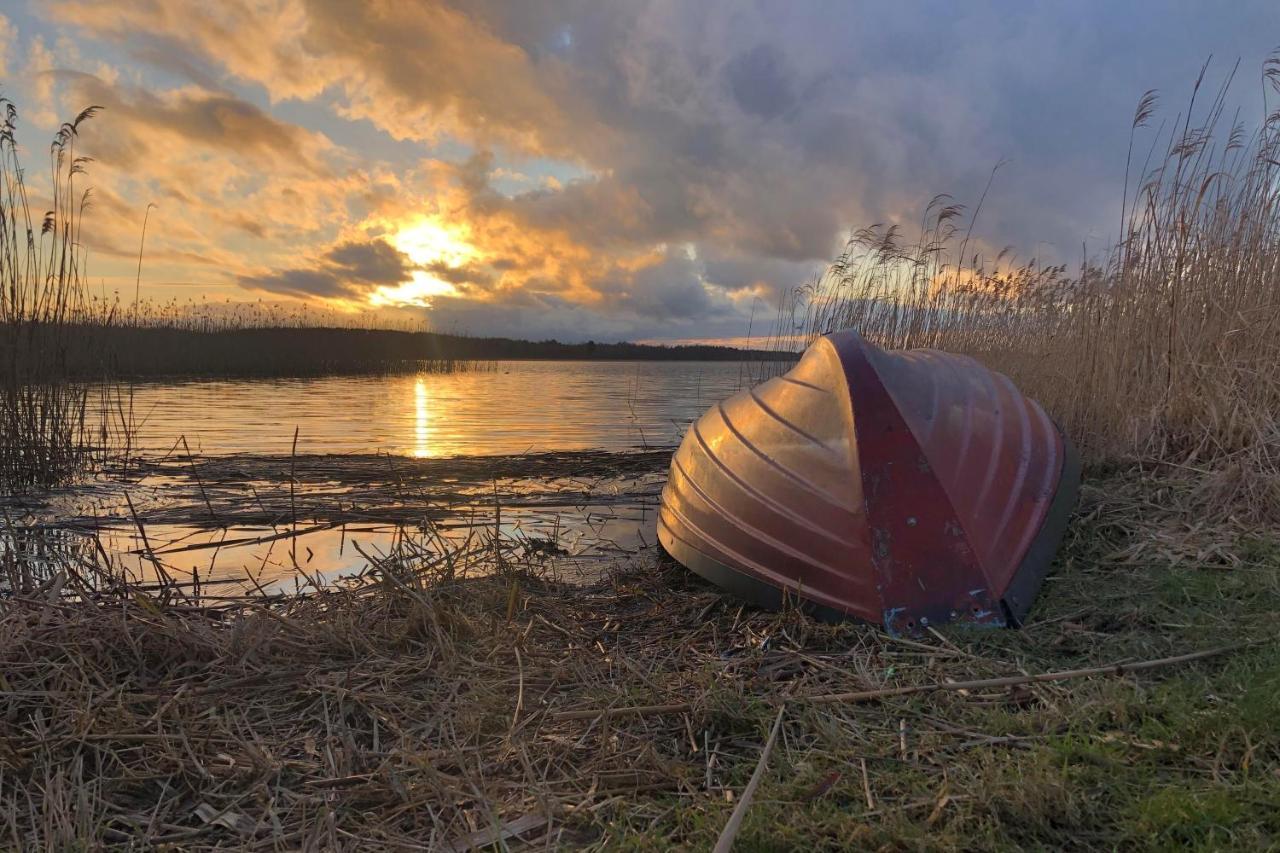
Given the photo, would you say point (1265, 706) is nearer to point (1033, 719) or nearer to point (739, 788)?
point (1033, 719)

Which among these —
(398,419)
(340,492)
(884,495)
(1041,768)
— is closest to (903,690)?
(1041,768)

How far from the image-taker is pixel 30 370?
5.89m

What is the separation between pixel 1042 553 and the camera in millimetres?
2525

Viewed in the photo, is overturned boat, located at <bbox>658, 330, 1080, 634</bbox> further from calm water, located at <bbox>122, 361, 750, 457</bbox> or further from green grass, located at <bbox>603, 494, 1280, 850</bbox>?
calm water, located at <bbox>122, 361, 750, 457</bbox>

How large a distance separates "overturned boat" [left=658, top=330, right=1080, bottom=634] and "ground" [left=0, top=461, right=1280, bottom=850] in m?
0.14

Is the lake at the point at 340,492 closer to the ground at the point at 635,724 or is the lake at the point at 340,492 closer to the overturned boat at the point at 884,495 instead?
the ground at the point at 635,724

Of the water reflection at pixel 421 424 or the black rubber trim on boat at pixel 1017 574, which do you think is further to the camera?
the water reflection at pixel 421 424

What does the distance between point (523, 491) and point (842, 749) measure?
4.32m

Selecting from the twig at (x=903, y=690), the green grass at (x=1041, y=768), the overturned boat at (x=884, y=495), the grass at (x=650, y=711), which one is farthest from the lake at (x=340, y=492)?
the green grass at (x=1041, y=768)

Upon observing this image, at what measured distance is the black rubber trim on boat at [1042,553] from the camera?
2.31m

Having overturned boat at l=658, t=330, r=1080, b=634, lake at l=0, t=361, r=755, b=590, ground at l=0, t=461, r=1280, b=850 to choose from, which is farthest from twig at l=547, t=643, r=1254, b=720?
lake at l=0, t=361, r=755, b=590

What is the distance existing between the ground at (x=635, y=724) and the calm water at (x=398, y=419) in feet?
17.4

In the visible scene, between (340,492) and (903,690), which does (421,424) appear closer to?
(340,492)

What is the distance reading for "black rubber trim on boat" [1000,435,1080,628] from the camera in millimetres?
2312
